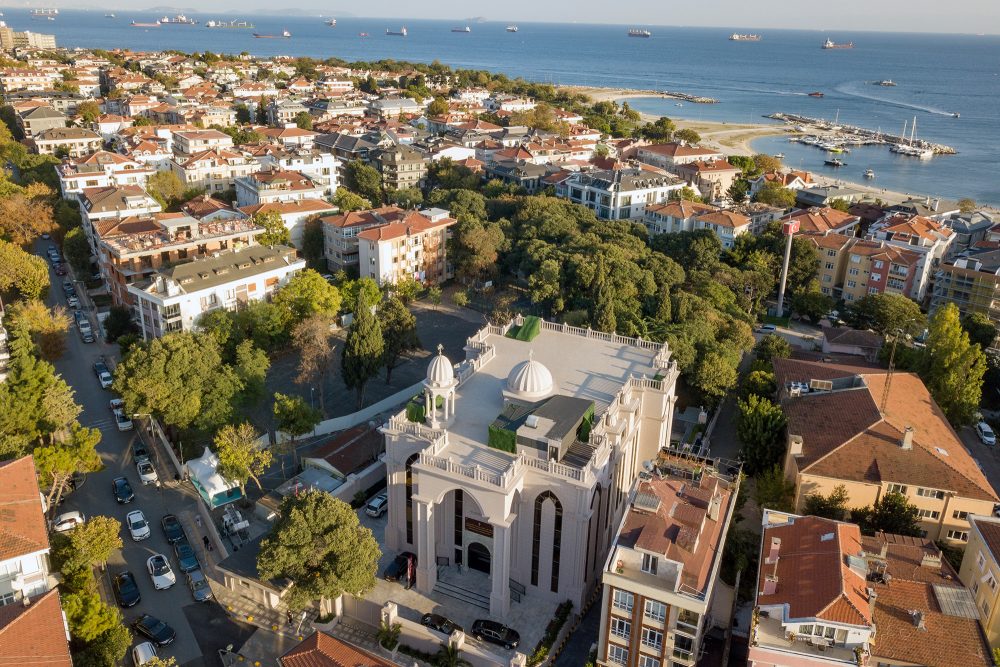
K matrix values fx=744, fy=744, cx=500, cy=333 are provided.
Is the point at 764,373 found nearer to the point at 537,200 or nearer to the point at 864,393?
the point at 864,393

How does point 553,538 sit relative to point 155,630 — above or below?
above

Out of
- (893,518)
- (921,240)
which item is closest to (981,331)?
(921,240)

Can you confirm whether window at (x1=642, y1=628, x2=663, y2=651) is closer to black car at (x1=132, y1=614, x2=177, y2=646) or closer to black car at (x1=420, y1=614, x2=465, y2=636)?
black car at (x1=420, y1=614, x2=465, y2=636)

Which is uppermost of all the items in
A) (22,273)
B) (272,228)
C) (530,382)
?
(530,382)

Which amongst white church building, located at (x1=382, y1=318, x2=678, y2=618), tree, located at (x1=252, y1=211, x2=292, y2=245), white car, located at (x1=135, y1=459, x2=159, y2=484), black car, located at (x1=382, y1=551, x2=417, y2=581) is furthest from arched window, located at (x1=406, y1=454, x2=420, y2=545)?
tree, located at (x1=252, y1=211, x2=292, y2=245)

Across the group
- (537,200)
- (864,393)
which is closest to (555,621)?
(864,393)

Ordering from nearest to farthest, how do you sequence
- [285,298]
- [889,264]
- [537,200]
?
[285,298]
[889,264]
[537,200]

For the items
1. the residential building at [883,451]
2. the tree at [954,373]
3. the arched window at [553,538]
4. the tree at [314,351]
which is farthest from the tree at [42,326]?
the tree at [954,373]

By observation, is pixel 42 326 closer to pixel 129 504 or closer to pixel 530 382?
pixel 129 504
